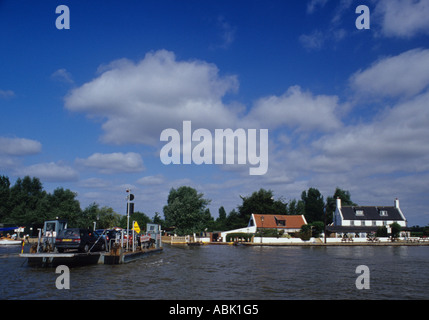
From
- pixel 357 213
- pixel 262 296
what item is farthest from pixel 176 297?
pixel 357 213

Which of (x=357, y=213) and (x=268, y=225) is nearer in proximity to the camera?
(x=268, y=225)

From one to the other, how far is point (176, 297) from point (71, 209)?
6914cm

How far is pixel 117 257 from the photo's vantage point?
28.5 meters

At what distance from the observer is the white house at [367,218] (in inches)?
3439

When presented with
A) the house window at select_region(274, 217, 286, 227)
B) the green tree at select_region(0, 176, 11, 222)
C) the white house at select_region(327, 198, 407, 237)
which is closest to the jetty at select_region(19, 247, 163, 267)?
the house window at select_region(274, 217, 286, 227)

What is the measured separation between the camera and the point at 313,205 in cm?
13450

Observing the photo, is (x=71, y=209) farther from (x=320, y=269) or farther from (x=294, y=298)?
(x=294, y=298)

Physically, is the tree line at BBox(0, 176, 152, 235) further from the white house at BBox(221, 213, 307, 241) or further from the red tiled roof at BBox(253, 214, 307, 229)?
the red tiled roof at BBox(253, 214, 307, 229)

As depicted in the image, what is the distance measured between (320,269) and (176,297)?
15.6 m

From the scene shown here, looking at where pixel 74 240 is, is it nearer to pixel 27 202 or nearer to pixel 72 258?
pixel 72 258

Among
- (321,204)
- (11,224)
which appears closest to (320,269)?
(11,224)

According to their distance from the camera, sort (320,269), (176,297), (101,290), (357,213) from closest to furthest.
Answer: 1. (176,297)
2. (101,290)
3. (320,269)
4. (357,213)
